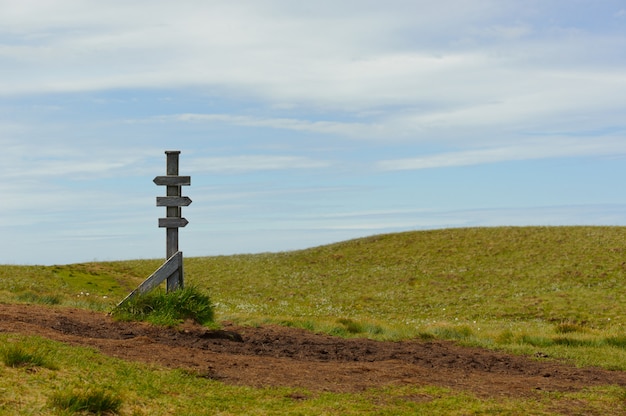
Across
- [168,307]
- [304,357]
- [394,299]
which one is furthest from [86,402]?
[394,299]

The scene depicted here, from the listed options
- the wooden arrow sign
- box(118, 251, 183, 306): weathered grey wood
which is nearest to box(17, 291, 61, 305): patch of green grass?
box(118, 251, 183, 306): weathered grey wood

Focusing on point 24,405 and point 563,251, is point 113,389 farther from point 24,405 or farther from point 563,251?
point 563,251

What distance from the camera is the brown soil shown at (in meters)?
12.7

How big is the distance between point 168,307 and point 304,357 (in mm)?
5769

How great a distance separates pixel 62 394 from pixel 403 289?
32238 mm

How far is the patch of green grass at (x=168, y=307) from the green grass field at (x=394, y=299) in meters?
2.61

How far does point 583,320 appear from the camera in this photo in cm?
2991

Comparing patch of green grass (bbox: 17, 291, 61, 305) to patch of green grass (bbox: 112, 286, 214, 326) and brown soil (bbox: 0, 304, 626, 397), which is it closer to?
brown soil (bbox: 0, 304, 626, 397)

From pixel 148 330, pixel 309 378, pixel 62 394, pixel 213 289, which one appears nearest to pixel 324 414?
pixel 309 378

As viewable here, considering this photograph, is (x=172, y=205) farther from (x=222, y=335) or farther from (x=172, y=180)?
(x=222, y=335)

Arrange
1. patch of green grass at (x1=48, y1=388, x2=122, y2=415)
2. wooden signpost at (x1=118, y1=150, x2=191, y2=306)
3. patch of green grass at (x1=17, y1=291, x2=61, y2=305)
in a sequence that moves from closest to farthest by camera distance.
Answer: patch of green grass at (x1=48, y1=388, x2=122, y2=415) < wooden signpost at (x1=118, y1=150, x2=191, y2=306) < patch of green grass at (x1=17, y1=291, x2=61, y2=305)

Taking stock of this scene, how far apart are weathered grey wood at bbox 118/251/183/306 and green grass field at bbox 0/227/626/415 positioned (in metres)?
2.61

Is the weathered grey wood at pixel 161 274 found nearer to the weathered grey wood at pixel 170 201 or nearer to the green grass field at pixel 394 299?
the weathered grey wood at pixel 170 201

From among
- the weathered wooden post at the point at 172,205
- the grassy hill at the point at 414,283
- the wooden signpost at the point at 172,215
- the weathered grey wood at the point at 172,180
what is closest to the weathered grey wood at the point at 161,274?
the wooden signpost at the point at 172,215
